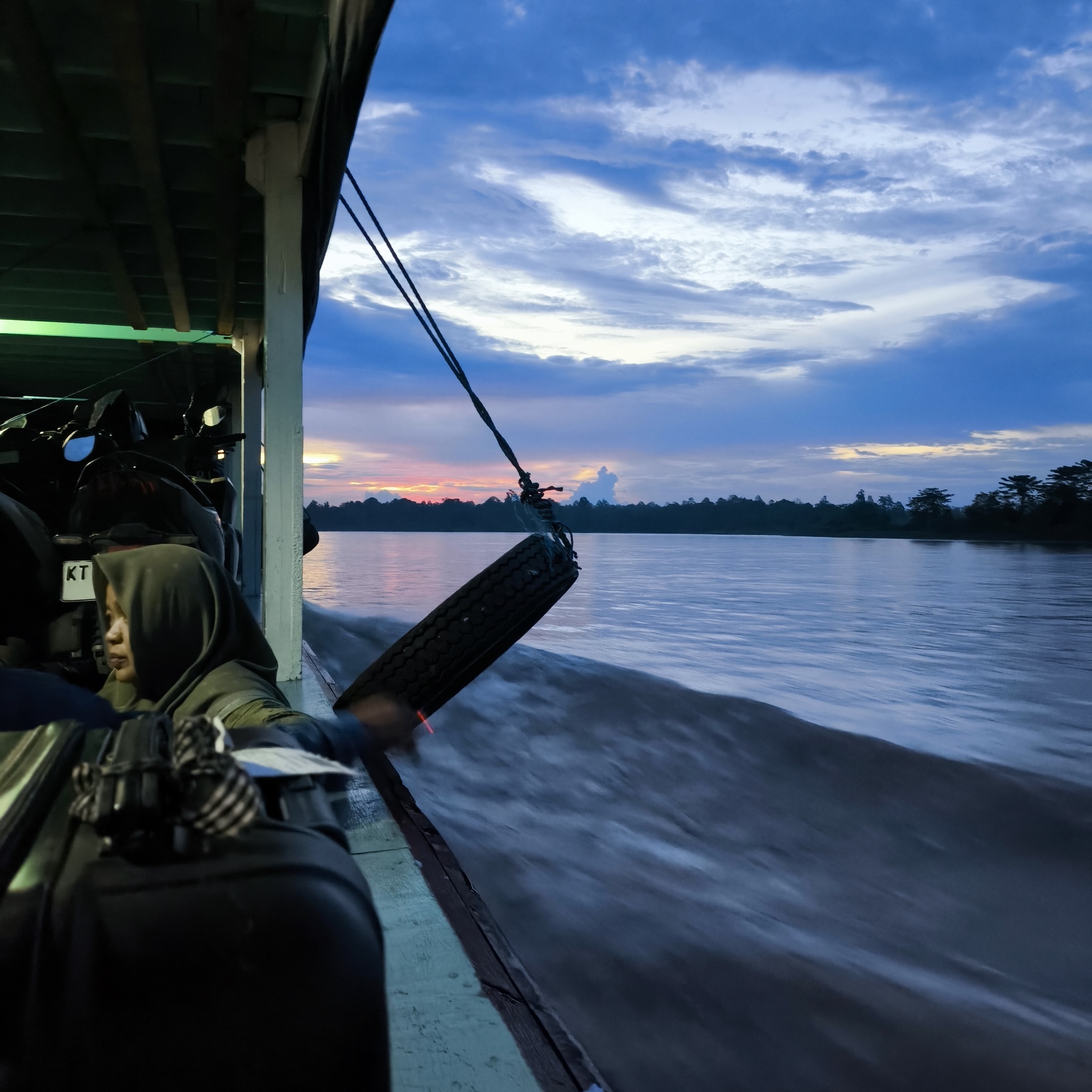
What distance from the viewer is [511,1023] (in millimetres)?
1845

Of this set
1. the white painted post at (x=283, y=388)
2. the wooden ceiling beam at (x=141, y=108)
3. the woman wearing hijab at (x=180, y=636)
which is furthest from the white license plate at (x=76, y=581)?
the wooden ceiling beam at (x=141, y=108)

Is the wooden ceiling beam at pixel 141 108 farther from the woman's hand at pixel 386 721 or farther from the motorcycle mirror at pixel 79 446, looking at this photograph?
the woman's hand at pixel 386 721

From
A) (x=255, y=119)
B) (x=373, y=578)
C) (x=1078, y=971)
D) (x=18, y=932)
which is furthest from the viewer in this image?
(x=373, y=578)

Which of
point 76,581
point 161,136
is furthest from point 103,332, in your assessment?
point 76,581

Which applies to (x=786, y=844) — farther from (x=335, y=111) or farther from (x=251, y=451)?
(x=251, y=451)

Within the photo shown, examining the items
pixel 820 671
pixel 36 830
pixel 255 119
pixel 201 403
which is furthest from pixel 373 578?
pixel 36 830

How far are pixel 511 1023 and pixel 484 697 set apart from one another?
835 centimetres

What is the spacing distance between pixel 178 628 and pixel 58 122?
4.43m

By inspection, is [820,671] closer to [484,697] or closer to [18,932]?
[484,697]

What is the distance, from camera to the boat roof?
3922 millimetres

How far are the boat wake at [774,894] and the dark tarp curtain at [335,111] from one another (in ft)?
11.5

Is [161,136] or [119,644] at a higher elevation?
[161,136]

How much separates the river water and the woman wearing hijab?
6.30 ft

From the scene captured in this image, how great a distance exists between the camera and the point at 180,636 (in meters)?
1.57
